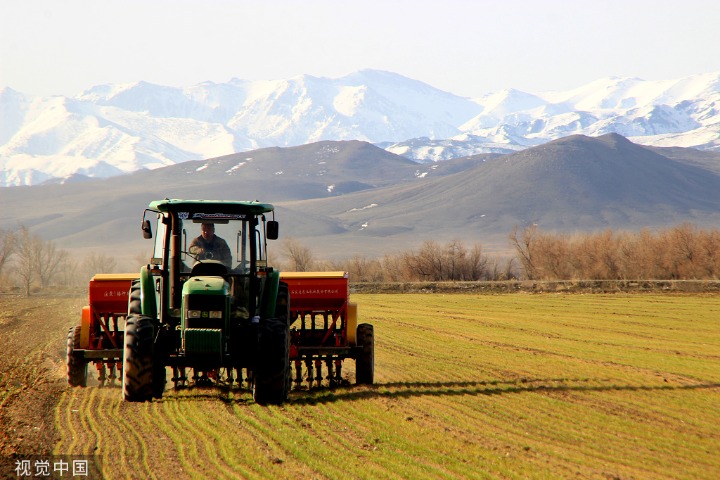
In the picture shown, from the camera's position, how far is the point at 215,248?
14625mm

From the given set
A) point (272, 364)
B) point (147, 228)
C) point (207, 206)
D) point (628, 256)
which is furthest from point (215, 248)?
point (628, 256)

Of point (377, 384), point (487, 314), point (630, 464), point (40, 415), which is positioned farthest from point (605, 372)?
point (487, 314)

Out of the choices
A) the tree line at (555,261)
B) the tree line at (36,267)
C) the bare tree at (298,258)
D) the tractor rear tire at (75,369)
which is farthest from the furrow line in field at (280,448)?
the bare tree at (298,258)

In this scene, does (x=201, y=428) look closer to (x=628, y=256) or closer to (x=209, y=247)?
(x=209, y=247)

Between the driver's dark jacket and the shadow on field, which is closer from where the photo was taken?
the driver's dark jacket

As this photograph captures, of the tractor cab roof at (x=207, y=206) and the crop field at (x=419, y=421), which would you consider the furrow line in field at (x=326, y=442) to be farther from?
the tractor cab roof at (x=207, y=206)

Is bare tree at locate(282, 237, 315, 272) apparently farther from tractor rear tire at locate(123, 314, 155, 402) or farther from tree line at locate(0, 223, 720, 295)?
tractor rear tire at locate(123, 314, 155, 402)

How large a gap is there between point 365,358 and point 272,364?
3.77 meters

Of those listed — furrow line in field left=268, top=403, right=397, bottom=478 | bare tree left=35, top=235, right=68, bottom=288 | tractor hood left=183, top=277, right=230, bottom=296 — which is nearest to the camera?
furrow line in field left=268, top=403, right=397, bottom=478

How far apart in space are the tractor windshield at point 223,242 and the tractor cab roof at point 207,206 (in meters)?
0.15

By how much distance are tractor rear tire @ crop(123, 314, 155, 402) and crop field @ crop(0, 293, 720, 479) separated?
48 cm

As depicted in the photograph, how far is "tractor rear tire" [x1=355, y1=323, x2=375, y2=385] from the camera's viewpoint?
1769cm

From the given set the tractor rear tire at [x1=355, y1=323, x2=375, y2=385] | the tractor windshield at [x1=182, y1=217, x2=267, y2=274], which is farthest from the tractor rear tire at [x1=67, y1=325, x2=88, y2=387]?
the tractor rear tire at [x1=355, y1=323, x2=375, y2=385]

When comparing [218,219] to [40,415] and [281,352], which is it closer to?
[281,352]
